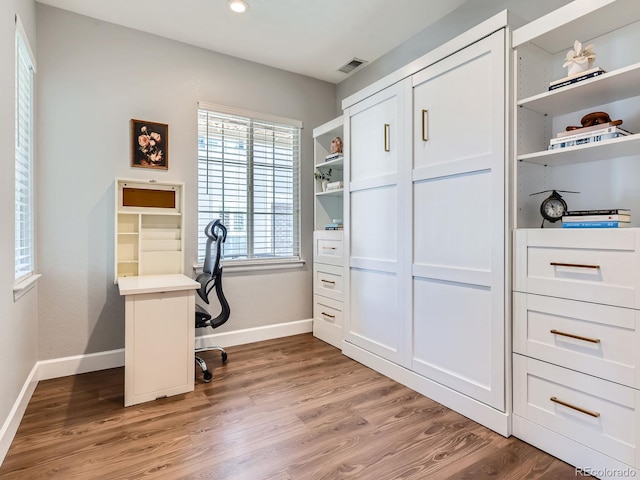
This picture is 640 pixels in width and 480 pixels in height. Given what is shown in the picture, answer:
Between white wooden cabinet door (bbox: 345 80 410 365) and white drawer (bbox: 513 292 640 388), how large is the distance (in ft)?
2.72

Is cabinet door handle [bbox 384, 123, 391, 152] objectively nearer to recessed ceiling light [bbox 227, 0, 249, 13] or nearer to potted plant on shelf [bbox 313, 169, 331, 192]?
potted plant on shelf [bbox 313, 169, 331, 192]

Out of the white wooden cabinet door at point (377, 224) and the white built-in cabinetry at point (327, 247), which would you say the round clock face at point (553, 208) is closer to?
the white wooden cabinet door at point (377, 224)

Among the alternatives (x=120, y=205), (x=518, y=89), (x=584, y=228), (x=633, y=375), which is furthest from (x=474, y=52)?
(x=120, y=205)

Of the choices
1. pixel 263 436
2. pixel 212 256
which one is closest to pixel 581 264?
pixel 263 436

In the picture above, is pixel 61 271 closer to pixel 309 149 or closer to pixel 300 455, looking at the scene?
pixel 300 455

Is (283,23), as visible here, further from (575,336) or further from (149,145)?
(575,336)

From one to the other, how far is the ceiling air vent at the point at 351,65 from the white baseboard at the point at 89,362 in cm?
265

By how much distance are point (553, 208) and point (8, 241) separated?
2.82 m

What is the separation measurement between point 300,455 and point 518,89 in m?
2.17

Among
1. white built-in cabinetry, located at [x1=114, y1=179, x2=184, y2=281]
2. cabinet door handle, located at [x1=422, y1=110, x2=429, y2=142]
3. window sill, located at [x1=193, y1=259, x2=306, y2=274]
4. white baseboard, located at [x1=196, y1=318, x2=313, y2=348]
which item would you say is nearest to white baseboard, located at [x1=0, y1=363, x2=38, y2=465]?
white built-in cabinetry, located at [x1=114, y1=179, x2=184, y2=281]

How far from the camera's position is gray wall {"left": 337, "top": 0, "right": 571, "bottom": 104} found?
7.16 ft

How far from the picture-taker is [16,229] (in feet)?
6.70

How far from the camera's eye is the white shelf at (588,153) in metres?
1.51

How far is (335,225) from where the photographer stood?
3416 millimetres
